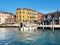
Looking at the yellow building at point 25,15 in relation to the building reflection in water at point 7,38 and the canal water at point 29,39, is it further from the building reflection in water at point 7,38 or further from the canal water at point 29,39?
the canal water at point 29,39

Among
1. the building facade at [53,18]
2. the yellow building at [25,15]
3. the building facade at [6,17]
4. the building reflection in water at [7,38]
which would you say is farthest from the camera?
the building facade at [6,17]

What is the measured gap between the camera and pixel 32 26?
71.8m

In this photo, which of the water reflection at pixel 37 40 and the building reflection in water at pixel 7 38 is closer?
the water reflection at pixel 37 40

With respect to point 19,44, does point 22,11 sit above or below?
above

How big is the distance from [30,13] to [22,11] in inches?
242

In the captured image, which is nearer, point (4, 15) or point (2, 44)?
point (2, 44)

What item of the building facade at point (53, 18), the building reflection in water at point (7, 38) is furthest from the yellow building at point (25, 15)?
the building reflection in water at point (7, 38)

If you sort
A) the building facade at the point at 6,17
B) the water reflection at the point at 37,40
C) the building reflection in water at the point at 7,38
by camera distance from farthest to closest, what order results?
the building facade at the point at 6,17 → the building reflection in water at the point at 7,38 → the water reflection at the point at 37,40

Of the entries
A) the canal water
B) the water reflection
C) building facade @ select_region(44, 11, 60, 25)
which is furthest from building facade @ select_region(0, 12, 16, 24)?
the water reflection

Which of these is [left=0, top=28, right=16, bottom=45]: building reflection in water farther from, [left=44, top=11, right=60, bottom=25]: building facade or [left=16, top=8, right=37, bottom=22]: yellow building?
[left=16, top=8, right=37, bottom=22]: yellow building

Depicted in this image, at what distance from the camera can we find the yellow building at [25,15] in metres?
103

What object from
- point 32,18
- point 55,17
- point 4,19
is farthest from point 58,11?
point 4,19

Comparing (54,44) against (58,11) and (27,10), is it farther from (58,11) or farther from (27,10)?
(27,10)

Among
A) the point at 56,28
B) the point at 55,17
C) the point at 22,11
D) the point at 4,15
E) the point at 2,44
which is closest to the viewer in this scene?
the point at 2,44
